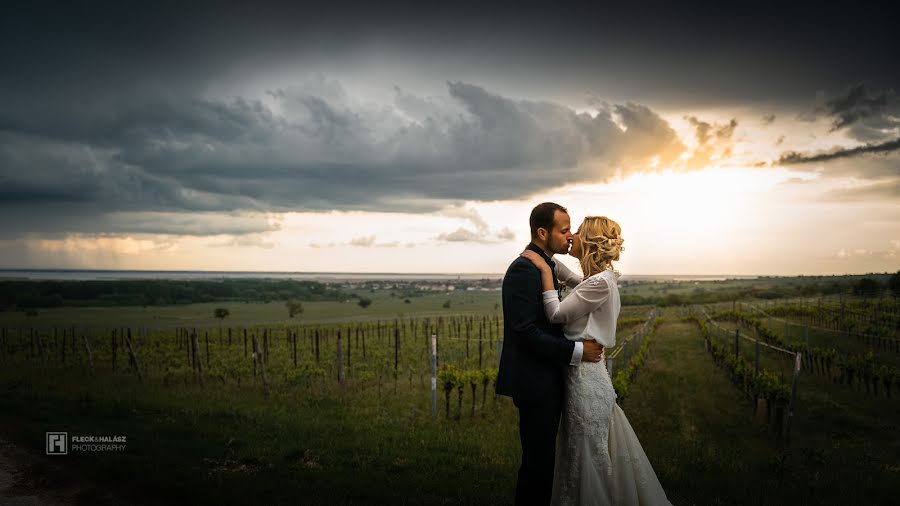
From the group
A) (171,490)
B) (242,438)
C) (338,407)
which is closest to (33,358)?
(338,407)

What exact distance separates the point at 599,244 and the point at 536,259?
468 mm

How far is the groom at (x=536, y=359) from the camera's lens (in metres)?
3.85

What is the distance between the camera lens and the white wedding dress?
3.97 m

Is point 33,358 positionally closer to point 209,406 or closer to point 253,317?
point 209,406

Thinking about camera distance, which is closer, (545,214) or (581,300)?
(581,300)

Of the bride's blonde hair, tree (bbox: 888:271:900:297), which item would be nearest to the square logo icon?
the bride's blonde hair

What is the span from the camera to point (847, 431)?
43.4 feet

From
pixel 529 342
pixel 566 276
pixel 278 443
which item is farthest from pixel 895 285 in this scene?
pixel 529 342

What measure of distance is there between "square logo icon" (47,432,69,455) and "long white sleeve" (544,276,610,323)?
743cm

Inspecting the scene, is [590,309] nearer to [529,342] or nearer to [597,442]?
[529,342]

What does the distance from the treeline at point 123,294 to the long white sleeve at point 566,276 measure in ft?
247

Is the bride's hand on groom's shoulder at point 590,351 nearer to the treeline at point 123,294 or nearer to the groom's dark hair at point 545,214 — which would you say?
the groom's dark hair at point 545,214

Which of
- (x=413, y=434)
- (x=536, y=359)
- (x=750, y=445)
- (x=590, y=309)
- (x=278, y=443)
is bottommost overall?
(x=750, y=445)

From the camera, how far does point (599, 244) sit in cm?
393
